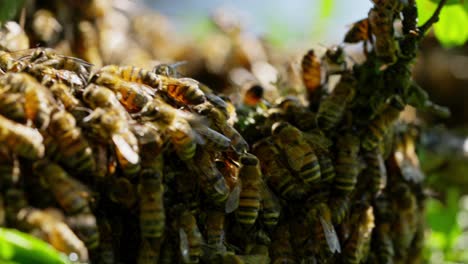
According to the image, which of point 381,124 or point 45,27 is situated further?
point 45,27

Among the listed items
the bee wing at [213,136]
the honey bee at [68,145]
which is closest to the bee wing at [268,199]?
the bee wing at [213,136]

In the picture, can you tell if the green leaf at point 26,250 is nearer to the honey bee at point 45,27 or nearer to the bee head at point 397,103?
the bee head at point 397,103

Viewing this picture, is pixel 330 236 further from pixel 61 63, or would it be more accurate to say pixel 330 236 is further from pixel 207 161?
pixel 61 63

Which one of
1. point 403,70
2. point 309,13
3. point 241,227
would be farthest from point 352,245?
point 309,13

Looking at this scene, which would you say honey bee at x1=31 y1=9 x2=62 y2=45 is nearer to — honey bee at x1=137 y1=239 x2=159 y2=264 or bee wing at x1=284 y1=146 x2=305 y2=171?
bee wing at x1=284 y1=146 x2=305 y2=171

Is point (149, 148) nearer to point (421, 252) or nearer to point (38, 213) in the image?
point (38, 213)

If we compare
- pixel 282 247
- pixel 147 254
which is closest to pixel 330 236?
pixel 282 247
